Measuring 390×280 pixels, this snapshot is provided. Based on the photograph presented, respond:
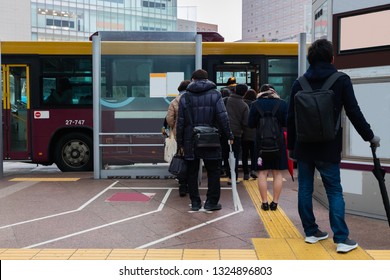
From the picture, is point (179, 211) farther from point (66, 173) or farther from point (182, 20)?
point (182, 20)

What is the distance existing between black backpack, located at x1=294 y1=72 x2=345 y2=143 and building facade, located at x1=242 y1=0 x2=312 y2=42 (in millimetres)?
100132

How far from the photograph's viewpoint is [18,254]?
4.41 m

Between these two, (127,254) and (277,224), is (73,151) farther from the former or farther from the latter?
(127,254)

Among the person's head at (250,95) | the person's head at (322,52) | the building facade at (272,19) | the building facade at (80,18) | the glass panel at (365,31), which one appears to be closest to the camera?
the person's head at (322,52)

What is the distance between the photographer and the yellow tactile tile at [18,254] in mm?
4305

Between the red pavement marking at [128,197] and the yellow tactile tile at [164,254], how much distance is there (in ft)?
8.86

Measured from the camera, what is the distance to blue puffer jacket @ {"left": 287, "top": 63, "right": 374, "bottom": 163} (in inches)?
172

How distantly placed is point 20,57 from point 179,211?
6.08 meters

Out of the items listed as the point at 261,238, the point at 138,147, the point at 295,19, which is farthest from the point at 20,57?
the point at 295,19

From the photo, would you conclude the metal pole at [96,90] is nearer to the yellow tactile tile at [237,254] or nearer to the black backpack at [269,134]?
the black backpack at [269,134]

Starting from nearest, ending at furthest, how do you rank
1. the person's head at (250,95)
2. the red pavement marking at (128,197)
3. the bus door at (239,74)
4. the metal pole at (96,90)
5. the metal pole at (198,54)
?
the red pavement marking at (128,197) < the person's head at (250,95) < the metal pole at (198,54) < the metal pole at (96,90) < the bus door at (239,74)

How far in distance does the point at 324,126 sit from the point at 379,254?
132 cm

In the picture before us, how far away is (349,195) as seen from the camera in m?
6.05

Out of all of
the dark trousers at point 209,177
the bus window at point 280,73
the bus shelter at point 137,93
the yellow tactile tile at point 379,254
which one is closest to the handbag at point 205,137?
the dark trousers at point 209,177
